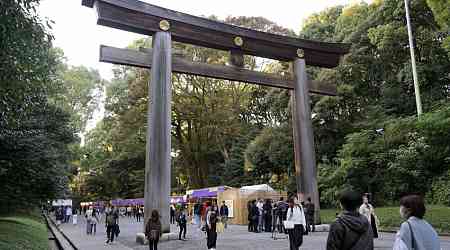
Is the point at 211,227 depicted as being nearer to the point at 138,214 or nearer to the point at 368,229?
the point at 368,229

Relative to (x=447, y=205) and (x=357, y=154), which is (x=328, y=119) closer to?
(x=357, y=154)

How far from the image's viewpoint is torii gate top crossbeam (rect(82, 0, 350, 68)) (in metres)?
12.2

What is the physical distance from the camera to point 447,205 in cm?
1577

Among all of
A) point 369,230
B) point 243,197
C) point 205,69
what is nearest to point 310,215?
point 205,69

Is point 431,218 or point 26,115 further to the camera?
point 431,218

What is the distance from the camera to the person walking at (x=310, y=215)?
13.6 meters

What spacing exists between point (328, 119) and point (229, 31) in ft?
35.2

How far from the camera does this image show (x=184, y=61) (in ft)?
44.6

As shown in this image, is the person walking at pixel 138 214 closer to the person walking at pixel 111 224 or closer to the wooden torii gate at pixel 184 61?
the person walking at pixel 111 224

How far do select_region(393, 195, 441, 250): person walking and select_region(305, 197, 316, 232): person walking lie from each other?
1069 cm

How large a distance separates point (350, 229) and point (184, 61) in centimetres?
1123

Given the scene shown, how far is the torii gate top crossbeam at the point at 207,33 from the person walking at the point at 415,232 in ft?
36.5

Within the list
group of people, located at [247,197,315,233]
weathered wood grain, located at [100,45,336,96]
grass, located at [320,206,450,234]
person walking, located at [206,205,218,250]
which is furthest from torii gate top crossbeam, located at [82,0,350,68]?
grass, located at [320,206,450,234]

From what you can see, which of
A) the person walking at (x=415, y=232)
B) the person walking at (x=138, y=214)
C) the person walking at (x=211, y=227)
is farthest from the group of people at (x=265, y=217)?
the person walking at (x=138, y=214)
